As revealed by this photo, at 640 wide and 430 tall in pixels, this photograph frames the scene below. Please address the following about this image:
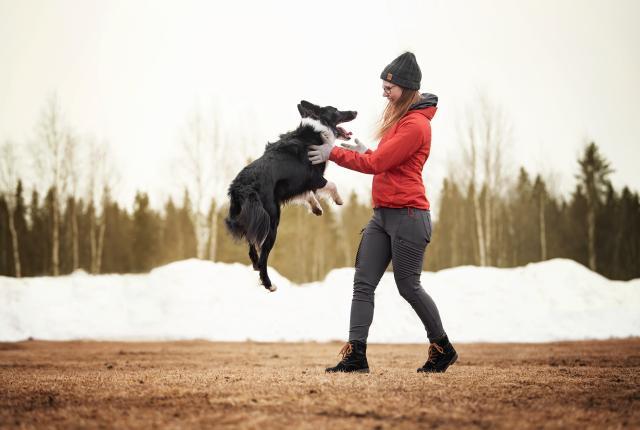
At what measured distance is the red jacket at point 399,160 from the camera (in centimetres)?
425

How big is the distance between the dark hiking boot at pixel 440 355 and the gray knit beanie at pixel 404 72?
6.81 feet

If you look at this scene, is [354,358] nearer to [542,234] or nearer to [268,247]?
[268,247]

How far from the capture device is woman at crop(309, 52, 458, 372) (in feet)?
14.2

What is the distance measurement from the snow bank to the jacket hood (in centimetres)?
1119

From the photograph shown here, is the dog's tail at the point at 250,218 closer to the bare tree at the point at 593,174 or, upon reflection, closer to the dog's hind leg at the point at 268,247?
the dog's hind leg at the point at 268,247

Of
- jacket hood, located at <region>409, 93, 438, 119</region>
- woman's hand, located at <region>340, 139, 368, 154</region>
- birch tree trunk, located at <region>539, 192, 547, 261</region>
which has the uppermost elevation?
birch tree trunk, located at <region>539, 192, 547, 261</region>

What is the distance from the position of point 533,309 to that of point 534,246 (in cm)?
2383

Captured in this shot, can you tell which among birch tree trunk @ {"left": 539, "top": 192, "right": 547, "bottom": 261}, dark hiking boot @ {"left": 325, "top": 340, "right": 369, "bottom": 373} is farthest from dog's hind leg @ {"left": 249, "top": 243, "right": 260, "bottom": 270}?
birch tree trunk @ {"left": 539, "top": 192, "right": 547, "bottom": 261}

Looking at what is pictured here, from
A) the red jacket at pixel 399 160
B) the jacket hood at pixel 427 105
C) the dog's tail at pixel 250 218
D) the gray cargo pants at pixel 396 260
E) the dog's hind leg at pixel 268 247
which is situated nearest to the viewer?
the red jacket at pixel 399 160

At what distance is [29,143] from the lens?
27812 mm

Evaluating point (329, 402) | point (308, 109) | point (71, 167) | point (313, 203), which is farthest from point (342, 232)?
point (329, 402)

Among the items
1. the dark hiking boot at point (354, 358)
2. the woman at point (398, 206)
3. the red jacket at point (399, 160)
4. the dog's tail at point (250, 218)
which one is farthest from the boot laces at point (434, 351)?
the dog's tail at point (250, 218)

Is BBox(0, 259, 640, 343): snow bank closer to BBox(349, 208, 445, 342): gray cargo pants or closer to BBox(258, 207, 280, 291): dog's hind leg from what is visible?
BBox(258, 207, 280, 291): dog's hind leg

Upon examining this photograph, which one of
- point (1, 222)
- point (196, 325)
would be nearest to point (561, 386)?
point (196, 325)
